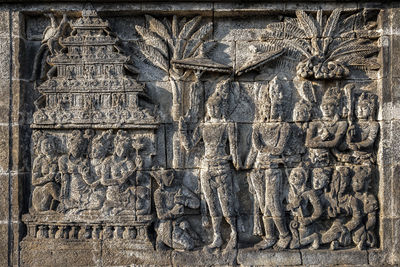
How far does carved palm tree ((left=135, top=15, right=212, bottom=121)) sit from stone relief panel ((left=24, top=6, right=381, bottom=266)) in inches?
0.6

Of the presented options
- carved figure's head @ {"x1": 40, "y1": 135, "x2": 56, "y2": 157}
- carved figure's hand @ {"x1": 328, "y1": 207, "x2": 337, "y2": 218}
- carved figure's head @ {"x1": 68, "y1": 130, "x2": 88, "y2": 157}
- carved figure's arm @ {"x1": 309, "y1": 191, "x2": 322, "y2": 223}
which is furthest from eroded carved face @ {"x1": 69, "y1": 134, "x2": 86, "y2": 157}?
carved figure's hand @ {"x1": 328, "y1": 207, "x2": 337, "y2": 218}

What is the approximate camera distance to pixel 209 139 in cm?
562

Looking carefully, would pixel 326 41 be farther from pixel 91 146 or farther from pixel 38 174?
pixel 38 174

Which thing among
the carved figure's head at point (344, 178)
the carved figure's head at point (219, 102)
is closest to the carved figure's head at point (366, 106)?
the carved figure's head at point (344, 178)

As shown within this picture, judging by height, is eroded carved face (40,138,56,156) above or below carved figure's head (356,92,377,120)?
below

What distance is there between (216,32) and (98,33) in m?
1.70

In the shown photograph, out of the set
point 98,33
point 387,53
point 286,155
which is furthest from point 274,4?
point 98,33

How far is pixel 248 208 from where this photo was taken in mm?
5750

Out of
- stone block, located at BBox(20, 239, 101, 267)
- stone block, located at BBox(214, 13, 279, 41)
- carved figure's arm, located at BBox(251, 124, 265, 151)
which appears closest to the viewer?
stone block, located at BBox(20, 239, 101, 267)

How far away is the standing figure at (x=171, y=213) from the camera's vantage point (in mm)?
5574

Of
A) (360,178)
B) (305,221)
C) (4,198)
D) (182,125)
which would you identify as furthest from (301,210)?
(4,198)

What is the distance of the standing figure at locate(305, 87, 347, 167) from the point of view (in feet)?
18.4

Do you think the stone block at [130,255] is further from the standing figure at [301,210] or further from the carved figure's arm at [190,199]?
the standing figure at [301,210]

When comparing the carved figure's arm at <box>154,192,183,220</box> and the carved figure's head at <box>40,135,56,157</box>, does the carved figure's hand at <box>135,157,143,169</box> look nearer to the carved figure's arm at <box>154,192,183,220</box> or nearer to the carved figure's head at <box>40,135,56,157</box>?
the carved figure's arm at <box>154,192,183,220</box>
